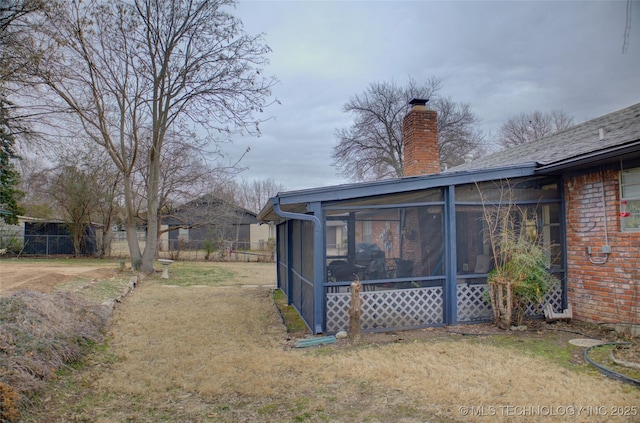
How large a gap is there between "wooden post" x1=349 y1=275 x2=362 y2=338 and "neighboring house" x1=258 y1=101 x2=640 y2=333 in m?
0.36

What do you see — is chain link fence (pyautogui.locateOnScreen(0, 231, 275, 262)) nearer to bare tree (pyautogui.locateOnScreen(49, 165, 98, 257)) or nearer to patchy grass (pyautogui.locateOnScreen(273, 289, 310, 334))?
bare tree (pyautogui.locateOnScreen(49, 165, 98, 257))

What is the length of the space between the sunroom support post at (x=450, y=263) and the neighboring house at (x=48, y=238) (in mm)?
22856

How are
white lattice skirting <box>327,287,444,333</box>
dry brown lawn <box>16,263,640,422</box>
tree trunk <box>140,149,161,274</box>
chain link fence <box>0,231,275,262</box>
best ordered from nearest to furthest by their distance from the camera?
dry brown lawn <box>16,263,640,422</box>, white lattice skirting <box>327,287,444,333</box>, tree trunk <box>140,149,161,274</box>, chain link fence <box>0,231,275,262</box>

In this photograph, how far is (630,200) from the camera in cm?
595

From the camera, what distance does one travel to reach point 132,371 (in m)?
4.91

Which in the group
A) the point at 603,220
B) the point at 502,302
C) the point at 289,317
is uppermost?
the point at 603,220

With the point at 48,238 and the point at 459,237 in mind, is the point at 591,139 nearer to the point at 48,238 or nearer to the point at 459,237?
the point at 459,237

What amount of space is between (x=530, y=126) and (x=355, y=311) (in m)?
33.6

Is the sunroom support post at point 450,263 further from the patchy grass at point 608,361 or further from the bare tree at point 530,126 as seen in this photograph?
the bare tree at point 530,126

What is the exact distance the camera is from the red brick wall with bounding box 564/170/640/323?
590cm

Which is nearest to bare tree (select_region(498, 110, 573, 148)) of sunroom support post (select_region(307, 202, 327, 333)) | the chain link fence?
the chain link fence

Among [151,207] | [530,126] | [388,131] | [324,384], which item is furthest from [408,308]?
[530,126]

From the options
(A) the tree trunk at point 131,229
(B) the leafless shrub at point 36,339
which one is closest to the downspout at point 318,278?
(B) the leafless shrub at point 36,339

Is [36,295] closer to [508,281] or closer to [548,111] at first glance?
[508,281]
